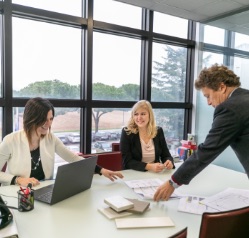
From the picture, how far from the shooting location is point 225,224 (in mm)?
983

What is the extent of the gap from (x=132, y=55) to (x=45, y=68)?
4.39 ft

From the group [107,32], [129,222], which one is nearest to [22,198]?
[129,222]

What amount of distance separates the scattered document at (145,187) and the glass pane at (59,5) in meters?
2.32

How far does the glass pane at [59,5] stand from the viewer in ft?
9.34

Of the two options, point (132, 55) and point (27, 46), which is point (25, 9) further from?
point (132, 55)

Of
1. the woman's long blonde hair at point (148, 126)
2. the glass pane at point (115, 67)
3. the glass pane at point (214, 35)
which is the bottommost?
the woman's long blonde hair at point (148, 126)

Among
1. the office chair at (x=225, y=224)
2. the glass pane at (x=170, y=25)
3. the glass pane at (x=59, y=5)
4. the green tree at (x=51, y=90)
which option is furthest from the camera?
the glass pane at (x=170, y=25)

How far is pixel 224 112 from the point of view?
1.36 meters

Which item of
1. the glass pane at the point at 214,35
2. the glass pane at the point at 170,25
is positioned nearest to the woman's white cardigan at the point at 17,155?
the glass pane at the point at 170,25

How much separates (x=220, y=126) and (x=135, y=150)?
114cm

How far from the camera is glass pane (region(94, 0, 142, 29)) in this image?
334 cm

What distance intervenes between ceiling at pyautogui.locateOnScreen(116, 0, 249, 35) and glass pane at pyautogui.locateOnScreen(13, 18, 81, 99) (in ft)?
3.34

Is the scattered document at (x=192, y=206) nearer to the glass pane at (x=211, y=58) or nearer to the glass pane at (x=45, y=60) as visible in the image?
the glass pane at (x=45, y=60)

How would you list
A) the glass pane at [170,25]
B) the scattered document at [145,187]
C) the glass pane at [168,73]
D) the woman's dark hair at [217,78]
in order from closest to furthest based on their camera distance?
the woman's dark hair at [217,78]
the scattered document at [145,187]
the glass pane at [170,25]
the glass pane at [168,73]
